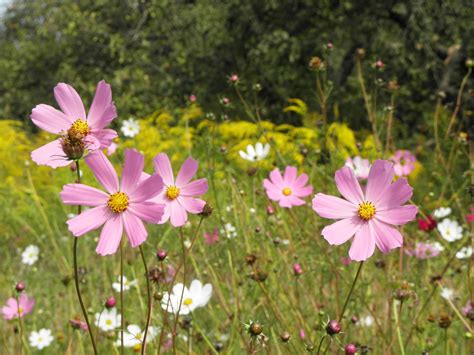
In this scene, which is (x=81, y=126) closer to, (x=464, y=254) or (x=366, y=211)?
(x=366, y=211)

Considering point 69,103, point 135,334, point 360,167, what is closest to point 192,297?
point 135,334

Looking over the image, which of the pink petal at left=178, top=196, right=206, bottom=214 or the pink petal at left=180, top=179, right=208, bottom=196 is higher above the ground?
the pink petal at left=180, top=179, right=208, bottom=196

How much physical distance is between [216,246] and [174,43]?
515 centimetres

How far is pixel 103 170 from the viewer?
0.65 metres

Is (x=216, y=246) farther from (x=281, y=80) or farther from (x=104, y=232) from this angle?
(x=281, y=80)

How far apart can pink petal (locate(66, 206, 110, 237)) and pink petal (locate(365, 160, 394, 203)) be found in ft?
1.13

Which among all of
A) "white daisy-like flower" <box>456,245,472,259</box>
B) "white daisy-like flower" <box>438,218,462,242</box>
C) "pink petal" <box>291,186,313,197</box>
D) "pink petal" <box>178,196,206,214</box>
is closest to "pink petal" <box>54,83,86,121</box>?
"pink petal" <box>178,196,206,214</box>

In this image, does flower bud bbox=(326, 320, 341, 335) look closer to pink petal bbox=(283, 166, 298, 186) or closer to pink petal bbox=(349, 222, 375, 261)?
pink petal bbox=(349, 222, 375, 261)

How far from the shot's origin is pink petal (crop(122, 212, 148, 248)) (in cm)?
60

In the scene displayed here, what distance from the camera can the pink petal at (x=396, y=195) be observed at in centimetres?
67

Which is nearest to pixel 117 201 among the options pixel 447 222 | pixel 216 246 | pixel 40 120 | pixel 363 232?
pixel 40 120

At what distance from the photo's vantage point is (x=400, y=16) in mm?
4996

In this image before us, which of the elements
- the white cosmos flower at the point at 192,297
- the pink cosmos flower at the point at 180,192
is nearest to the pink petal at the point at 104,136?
the pink cosmos flower at the point at 180,192

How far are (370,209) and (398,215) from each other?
38 mm
